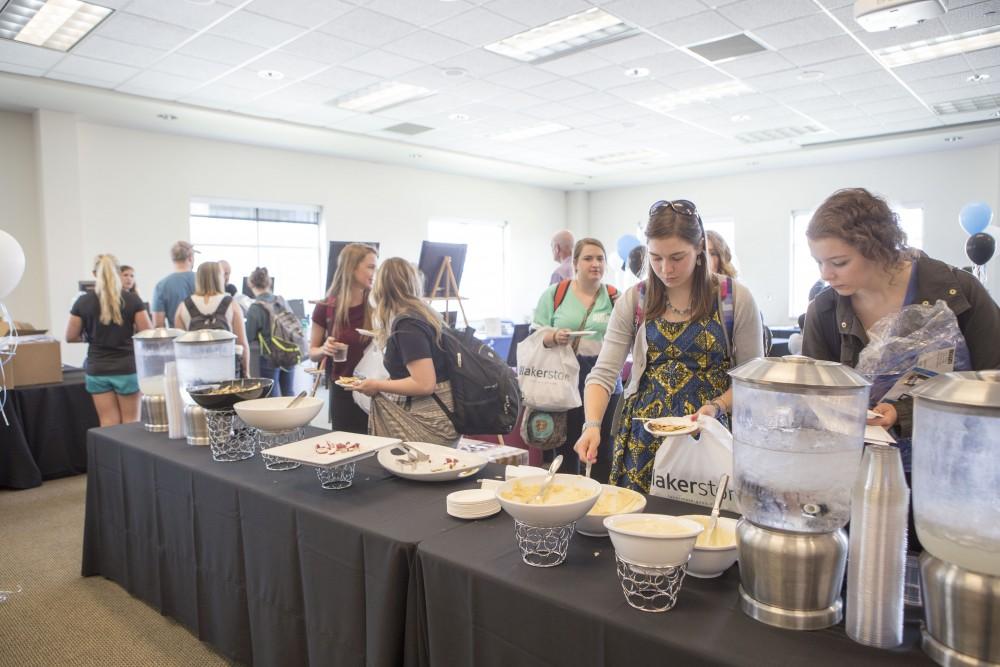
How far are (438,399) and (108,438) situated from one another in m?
1.29

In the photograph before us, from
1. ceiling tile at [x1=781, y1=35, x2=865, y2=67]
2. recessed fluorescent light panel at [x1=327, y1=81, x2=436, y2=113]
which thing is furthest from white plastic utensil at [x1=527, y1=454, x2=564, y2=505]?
recessed fluorescent light panel at [x1=327, y1=81, x2=436, y2=113]

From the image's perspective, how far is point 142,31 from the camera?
4.25m

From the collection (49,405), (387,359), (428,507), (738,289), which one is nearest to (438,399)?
(387,359)

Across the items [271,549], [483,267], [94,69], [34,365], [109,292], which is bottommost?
[271,549]

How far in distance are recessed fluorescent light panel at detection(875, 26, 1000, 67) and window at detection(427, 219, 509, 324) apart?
6228mm

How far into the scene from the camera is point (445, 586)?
4.05 ft

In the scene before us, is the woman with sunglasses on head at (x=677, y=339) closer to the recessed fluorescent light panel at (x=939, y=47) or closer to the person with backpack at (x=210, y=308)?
the person with backpack at (x=210, y=308)

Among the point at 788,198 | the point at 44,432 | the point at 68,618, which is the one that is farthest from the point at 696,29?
the point at 788,198

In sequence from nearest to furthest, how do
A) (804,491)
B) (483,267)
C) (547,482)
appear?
(804,491)
(547,482)
(483,267)

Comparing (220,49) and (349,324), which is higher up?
(220,49)

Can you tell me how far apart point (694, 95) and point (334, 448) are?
5295mm

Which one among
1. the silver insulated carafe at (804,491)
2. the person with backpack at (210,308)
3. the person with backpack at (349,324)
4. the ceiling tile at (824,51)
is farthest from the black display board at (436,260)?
the silver insulated carafe at (804,491)

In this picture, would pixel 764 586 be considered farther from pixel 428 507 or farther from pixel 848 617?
pixel 428 507

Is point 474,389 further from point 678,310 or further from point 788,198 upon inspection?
point 788,198
